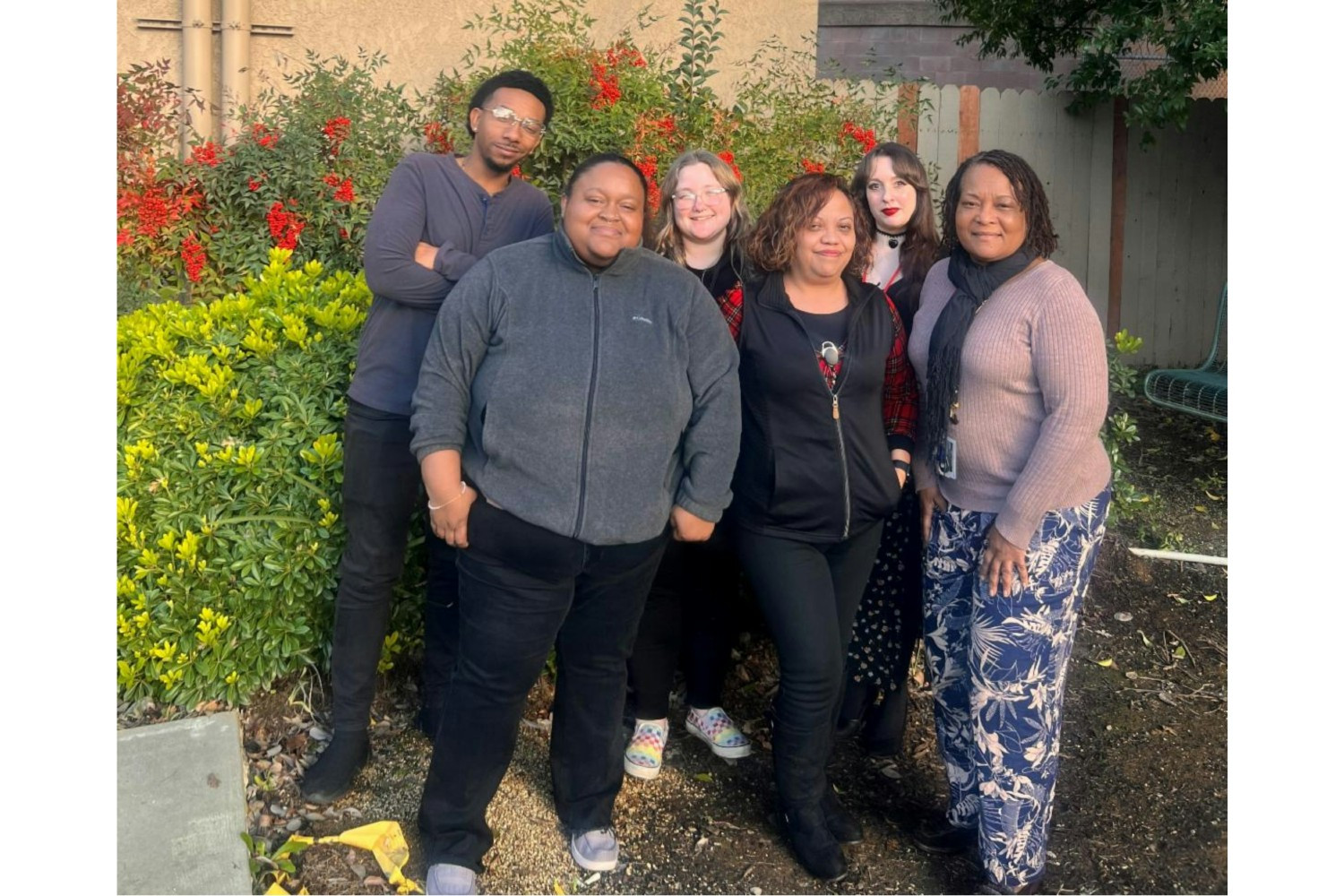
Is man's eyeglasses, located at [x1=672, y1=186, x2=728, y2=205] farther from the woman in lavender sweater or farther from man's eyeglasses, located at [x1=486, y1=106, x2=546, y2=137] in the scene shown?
the woman in lavender sweater

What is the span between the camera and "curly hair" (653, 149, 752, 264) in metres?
3.44

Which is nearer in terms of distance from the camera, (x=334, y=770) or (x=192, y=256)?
(x=334, y=770)

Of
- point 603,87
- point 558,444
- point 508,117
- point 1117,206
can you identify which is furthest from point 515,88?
point 1117,206

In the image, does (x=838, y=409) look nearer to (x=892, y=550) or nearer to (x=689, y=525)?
(x=689, y=525)

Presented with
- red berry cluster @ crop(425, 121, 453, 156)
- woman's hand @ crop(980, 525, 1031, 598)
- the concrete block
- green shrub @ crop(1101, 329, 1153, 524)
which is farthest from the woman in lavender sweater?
red berry cluster @ crop(425, 121, 453, 156)

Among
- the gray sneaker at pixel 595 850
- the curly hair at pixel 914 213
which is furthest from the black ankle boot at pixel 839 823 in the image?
the curly hair at pixel 914 213

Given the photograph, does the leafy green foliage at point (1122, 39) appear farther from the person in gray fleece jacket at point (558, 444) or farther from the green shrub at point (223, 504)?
the green shrub at point (223, 504)

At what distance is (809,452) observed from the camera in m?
3.03

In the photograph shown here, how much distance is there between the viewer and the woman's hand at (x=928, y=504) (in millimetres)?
3186

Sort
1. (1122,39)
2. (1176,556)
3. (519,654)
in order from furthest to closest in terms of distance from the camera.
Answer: (1122,39)
(1176,556)
(519,654)

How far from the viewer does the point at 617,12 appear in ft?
21.5

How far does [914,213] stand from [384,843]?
241 cm

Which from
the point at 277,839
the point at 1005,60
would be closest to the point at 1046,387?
the point at 277,839

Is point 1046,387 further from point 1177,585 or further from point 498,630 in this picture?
point 1177,585
